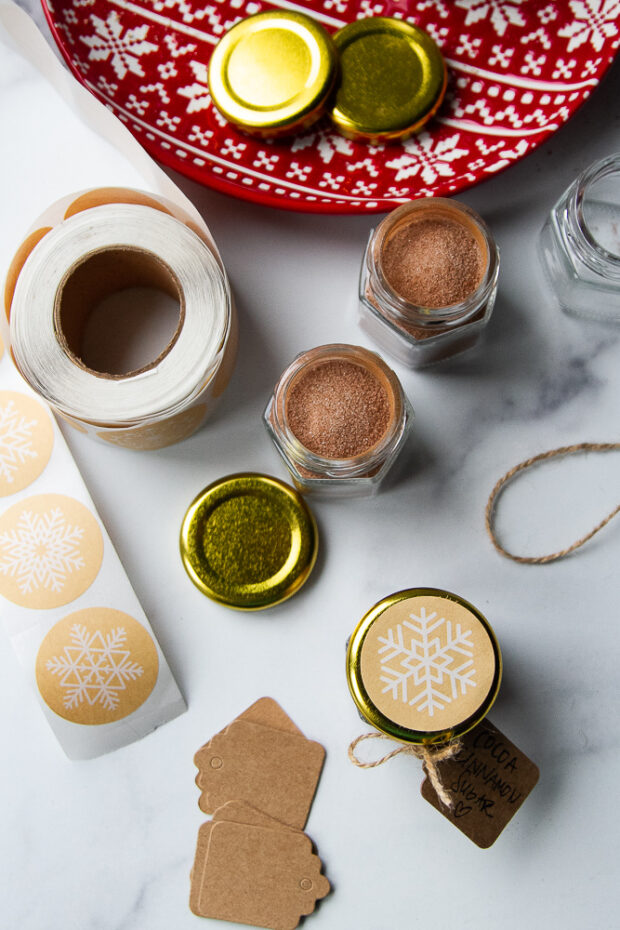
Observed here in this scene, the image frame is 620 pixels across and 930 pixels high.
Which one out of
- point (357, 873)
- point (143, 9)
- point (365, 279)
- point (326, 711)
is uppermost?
point (143, 9)

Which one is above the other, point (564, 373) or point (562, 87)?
point (562, 87)

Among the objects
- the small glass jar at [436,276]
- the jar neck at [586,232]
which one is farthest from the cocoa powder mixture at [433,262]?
the jar neck at [586,232]

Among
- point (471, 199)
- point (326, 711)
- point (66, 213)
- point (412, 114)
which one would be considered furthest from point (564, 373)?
point (66, 213)

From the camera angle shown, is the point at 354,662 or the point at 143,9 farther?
the point at 143,9

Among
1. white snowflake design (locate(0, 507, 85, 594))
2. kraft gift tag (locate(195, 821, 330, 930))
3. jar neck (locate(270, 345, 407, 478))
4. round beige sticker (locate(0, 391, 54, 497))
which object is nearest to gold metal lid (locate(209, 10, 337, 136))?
jar neck (locate(270, 345, 407, 478))

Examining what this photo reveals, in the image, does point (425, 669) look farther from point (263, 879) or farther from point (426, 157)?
point (426, 157)

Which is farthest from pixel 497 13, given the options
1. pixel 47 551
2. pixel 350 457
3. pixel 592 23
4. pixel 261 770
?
pixel 261 770

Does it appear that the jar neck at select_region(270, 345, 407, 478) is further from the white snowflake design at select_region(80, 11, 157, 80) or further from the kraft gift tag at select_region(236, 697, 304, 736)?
the white snowflake design at select_region(80, 11, 157, 80)

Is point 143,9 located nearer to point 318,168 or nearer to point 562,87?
point 318,168
